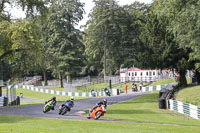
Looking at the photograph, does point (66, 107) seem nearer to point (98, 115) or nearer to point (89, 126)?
point (98, 115)

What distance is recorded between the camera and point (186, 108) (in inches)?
936

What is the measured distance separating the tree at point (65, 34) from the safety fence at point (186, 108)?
141 feet

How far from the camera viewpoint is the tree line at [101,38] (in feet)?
94.1

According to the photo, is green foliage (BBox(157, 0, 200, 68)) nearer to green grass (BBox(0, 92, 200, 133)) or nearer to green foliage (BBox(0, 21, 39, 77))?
green grass (BBox(0, 92, 200, 133))

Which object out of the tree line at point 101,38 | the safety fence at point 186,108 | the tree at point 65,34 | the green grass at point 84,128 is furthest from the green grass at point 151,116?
the tree at point 65,34

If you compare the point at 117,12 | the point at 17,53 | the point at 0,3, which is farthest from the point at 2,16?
the point at 117,12

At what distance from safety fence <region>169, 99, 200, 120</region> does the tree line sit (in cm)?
394

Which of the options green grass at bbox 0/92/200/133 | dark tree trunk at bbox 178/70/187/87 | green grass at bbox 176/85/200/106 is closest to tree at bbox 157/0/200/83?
green grass at bbox 176/85/200/106

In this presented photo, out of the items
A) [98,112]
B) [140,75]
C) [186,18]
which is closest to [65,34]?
[140,75]

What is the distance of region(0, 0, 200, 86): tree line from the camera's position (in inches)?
1130

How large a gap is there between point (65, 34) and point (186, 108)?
4929cm

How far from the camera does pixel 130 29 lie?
76.0 meters

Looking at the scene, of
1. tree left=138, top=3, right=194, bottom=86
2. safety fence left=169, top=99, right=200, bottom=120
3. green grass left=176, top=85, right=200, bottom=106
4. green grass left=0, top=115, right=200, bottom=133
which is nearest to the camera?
green grass left=0, top=115, right=200, bottom=133

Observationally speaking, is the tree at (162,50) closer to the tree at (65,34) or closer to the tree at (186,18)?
the tree at (186,18)
